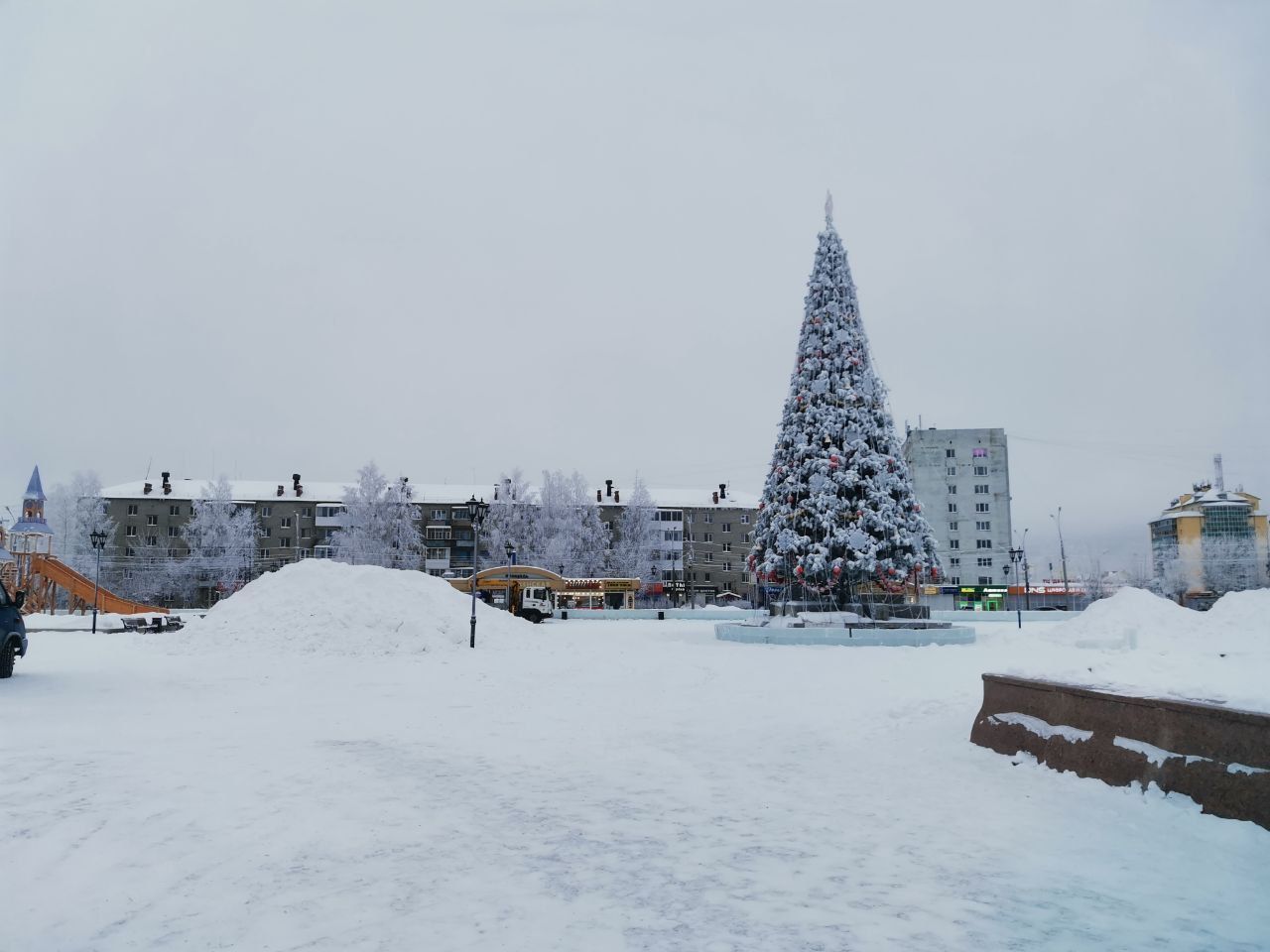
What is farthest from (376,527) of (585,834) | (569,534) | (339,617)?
(585,834)

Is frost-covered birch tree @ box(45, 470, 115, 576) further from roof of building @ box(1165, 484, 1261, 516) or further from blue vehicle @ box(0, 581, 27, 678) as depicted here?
roof of building @ box(1165, 484, 1261, 516)

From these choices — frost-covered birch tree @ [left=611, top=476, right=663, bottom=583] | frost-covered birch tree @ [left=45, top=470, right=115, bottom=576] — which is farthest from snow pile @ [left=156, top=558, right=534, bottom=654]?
frost-covered birch tree @ [left=45, top=470, right=115, bottom=576]

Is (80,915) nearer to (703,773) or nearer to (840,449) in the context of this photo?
(703,773)

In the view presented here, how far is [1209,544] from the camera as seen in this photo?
323 ft

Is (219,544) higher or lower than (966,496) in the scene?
lower

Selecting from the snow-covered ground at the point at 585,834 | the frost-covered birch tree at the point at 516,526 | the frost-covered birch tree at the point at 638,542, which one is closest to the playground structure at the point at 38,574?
the frost-covered birch tree at the point at 516,526

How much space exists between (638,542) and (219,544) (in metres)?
39.8

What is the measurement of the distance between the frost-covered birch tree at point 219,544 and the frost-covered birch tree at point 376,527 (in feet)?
28.6

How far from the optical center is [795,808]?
7188 mm

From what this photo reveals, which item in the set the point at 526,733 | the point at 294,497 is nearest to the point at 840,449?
the point at 526,733

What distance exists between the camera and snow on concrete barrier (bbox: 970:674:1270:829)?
6066 mm

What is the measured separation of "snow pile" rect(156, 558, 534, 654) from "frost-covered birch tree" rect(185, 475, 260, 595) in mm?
54466

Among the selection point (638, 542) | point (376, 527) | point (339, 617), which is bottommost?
point (339, 617)

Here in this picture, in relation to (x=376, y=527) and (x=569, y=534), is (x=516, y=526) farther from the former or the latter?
(x=376, y=527)
